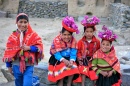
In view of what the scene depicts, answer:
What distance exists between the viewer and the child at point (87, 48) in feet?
Result: 14.4

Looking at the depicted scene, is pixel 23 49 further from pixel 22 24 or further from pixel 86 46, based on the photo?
pixel 86 46

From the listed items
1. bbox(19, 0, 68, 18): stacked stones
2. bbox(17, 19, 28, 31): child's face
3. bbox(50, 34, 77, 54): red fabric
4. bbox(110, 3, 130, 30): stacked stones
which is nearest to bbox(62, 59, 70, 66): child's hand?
bbox(50, 34, 77, 54): red fabric

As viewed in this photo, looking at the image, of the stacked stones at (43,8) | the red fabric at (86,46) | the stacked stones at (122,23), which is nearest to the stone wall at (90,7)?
the stacked stones at (43,8)

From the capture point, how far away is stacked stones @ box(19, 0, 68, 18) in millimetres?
17531

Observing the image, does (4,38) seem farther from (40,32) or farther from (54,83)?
(54,83)

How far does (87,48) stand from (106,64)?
0.37 m

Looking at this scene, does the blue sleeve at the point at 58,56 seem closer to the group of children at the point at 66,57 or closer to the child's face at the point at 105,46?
the group of children at the point at 66,57

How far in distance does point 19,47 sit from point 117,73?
55.9 inches

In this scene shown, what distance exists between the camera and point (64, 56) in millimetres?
4398


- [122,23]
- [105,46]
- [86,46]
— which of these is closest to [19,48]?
[86,46]

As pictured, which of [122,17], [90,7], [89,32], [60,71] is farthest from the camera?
[90,7]

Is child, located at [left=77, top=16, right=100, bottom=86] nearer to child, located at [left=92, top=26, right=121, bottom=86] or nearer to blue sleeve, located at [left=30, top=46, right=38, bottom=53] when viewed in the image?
child, located at [left=92, top=26, right=121, bottom=86]

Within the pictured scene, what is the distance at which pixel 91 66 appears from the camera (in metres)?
4.42

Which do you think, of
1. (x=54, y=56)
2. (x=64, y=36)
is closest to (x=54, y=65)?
(x=54, y=56)
